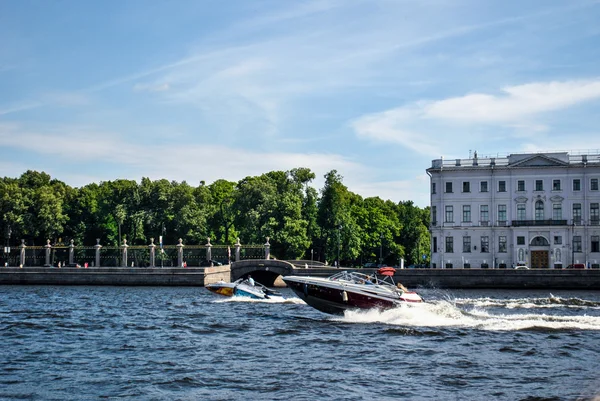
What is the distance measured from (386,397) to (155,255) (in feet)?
209

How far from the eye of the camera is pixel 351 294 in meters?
34.4

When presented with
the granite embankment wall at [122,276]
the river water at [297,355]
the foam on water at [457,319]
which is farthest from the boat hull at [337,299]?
the granite embankment wall at [122,276]

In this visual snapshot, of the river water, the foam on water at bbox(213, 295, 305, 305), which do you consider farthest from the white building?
the river water

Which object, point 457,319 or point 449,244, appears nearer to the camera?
point 457,319

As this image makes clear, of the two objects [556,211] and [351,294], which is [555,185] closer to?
[556,211]

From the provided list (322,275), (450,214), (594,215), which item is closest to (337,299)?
(322,275)

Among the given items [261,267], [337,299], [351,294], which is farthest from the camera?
[261,267]

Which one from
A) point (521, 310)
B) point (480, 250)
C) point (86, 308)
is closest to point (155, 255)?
point (480, 250)

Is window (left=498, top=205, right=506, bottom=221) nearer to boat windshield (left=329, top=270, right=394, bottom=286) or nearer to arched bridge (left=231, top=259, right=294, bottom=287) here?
arched bridge (left=231, top=259, right=294, bottom=287)

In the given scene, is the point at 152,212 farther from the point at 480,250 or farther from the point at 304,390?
the point at 304,390

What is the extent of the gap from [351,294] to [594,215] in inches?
1905

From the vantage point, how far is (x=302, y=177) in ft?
296

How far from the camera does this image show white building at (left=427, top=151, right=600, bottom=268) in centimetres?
7475

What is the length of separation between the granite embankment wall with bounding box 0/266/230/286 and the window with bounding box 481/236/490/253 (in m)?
25.4
